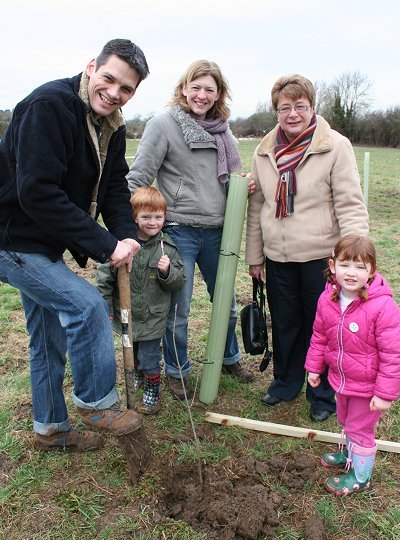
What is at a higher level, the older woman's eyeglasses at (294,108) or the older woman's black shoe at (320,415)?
the older woman's eyeglasses at (294,108)

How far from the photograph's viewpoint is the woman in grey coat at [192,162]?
11.4 ft

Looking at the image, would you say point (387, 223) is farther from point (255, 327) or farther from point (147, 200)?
point (147, 200)

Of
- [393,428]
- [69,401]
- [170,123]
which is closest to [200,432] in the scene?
[69,401]

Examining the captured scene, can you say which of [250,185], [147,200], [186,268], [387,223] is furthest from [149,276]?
[387,223]

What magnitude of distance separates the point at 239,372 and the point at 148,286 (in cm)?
125

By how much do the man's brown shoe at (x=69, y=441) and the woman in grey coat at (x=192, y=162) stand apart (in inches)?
31.1

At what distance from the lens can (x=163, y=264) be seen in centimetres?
343

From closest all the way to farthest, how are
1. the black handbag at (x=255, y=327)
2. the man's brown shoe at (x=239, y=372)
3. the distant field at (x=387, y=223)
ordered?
1. the black handbag at (x=255, y=327)
2. the man's brown shoe at (x=239, y=372)
3. the distant field at (x=387, y=223)

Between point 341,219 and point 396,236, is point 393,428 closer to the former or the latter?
point 341,219

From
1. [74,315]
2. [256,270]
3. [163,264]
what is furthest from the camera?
[256,270]

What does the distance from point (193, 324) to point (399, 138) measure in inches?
2441

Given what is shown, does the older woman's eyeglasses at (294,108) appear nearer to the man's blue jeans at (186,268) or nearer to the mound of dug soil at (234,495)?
the man's blue jeans at (186,268)

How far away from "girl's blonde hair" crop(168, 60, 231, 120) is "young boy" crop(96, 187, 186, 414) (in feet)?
2.25

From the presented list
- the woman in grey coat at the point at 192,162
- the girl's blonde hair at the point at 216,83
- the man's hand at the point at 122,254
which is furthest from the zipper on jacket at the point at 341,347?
the girl's blonde hair at the point at 216,83
